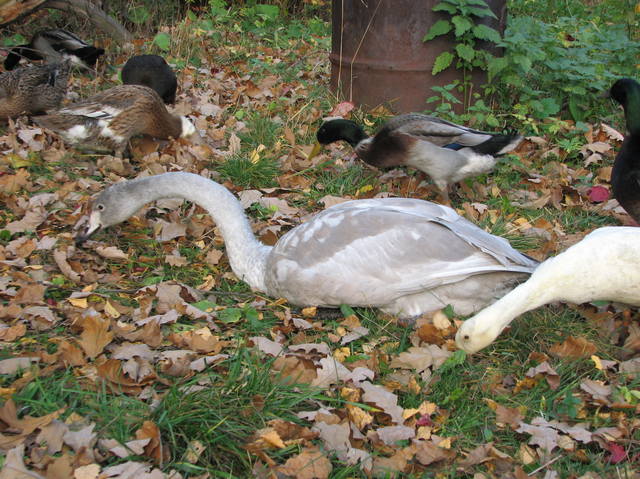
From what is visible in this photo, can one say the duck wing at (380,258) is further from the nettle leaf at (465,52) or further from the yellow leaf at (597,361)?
the nettle leaf at (465,52)

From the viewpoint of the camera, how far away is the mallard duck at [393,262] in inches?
149

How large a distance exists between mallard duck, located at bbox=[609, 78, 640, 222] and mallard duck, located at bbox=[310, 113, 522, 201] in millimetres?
851

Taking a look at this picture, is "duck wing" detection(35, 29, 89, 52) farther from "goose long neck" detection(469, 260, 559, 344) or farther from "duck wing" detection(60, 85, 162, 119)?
"goose long neck" detection(469, 260, 559, 344)

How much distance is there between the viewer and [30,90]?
6.52 meters

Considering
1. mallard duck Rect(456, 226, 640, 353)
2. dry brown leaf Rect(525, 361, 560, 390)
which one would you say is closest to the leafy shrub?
mallard duck Rect(456, 226, 640, 353)

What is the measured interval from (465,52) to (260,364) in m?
4.35

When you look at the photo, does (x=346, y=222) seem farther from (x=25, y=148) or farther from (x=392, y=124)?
(x=25, y=148)

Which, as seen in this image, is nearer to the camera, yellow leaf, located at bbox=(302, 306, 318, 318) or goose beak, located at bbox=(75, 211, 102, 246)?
yellow leaf, located at bbox=(302, 306, 318, 318)

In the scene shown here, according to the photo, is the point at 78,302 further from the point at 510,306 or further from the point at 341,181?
the point at 341,181

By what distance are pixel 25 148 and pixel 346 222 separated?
12.1 feet

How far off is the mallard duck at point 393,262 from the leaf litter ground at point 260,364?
0.46 feet

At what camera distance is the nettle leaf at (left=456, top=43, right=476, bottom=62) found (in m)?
6.30

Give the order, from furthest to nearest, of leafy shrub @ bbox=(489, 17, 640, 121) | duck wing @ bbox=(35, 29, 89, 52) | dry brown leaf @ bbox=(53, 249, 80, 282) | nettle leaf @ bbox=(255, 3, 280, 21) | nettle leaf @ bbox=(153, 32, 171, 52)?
nettle leaf @ bbox=(255, 3, 280, 21) → nettle leaf @ bbox=(153, 32, 171, 52) → duck wing @ bbox=(35, 29, 89, 52) → leafy shrub @ bbox=(489, 17, 640, 121) → dry brown leaf @ bbox=(53, 249, 80, 282)

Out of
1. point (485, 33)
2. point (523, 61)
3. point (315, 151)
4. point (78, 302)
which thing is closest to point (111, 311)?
point (78, 302)
